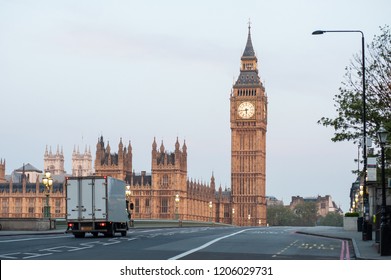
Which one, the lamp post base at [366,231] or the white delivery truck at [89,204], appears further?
Answer: the white delivery truck at [89,204]

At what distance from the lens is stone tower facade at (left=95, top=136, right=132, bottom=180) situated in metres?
178

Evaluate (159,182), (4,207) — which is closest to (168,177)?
(159,182)

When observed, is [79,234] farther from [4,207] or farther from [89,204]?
[4,207]

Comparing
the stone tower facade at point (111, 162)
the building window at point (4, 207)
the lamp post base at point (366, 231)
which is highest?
the stone tower facade at point (111, 162)

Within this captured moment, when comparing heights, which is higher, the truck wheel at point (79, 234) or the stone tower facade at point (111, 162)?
the stone tower facade at point (111, 162)

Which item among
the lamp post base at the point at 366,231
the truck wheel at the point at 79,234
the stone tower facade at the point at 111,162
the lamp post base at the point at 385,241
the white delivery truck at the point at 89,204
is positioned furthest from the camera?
the stone tower facade at the point at 111,162

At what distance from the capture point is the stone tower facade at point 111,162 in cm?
17775

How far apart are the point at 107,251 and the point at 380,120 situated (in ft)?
63.2

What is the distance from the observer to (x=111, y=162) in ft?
589

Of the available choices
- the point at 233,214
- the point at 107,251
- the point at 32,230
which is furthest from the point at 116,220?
the point at 233,214

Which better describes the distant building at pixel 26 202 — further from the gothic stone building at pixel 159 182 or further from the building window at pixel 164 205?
the building window at pixel 164 205

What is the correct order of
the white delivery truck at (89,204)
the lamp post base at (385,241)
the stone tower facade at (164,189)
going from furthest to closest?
the stone tower facade at (164,189), the white delivery truck at (89,204), the lamp post base at (385,241)

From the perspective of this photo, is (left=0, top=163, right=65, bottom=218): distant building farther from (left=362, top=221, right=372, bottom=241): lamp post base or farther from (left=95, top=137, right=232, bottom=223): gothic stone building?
(left=362, top=221, right=372, bottom=241): lamp post base

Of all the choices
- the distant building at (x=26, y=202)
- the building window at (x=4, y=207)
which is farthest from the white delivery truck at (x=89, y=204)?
the building window at (x=4, y=207)
